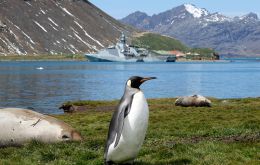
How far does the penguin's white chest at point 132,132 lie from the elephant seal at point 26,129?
654 cm

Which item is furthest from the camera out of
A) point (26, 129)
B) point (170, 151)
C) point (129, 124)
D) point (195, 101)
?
point (195, 101)

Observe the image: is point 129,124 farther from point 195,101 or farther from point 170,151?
point 195,101

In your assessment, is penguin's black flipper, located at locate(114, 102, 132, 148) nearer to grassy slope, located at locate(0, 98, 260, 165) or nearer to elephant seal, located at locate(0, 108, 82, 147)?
grassy slope, located at locate(0, 98, 260, 165)

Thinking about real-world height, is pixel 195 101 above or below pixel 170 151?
below

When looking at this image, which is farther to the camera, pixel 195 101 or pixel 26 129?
pixel 195 101

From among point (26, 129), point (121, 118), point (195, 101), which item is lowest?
point (195, 101)

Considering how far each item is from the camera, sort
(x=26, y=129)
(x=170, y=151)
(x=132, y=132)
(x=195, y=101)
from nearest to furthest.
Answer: (x=132, y=132) < (x=170, y=151) < (x=26, y=129) < (x=195, y=101)

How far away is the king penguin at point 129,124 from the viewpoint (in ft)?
46.9

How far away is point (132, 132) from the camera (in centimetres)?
1446

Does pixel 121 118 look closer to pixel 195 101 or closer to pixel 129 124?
pixel 129 124

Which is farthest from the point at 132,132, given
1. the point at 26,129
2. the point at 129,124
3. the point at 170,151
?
the point at 26,129

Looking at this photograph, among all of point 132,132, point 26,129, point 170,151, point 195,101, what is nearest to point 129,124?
point 132,132

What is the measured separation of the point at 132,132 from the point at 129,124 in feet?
0.93

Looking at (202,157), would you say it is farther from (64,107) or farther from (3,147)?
(64,107)
